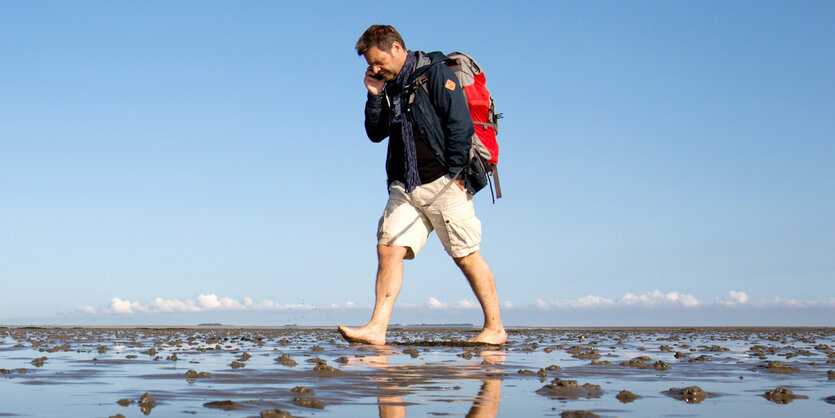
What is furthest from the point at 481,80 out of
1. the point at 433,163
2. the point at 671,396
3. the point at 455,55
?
the point at 671,396

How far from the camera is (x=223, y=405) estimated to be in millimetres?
2430

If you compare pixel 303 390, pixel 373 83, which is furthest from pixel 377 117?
pixel 303 390

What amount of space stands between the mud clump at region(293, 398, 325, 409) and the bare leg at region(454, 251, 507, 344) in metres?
4.05

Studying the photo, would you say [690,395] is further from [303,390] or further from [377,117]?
[377,117]

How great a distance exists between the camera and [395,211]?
21.3ft

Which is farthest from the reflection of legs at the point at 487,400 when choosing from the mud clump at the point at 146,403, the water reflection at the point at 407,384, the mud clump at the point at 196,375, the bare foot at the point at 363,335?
the bare foot at the point at 363,335

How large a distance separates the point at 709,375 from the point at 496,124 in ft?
10.9

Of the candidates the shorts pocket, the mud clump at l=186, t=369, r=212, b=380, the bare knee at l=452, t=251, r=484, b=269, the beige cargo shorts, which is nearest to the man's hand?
the beige cargo shorts

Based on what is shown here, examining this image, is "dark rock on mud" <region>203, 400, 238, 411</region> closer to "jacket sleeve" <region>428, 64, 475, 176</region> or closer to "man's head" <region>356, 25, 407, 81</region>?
"jacket sleeve" <region>428, 64, 475, 176</region>

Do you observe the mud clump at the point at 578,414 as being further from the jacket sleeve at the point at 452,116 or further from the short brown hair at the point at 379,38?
the short brown hair at the point at 379,38

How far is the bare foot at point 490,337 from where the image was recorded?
6.53 m

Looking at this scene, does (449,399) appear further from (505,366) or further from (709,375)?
(709,375)

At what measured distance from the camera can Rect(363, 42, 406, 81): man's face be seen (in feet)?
20.7

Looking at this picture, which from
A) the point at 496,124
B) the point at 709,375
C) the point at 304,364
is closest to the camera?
the point at 709,375
